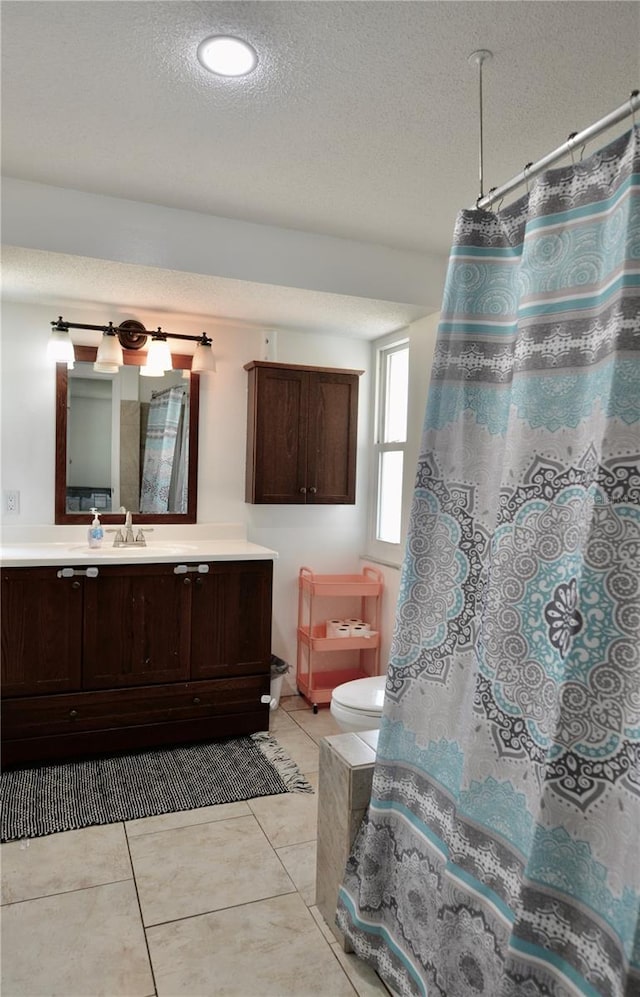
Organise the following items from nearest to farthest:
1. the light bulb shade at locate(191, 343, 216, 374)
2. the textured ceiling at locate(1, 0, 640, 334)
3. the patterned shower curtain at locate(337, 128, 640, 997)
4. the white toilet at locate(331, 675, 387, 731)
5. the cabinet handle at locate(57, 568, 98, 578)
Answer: the patterned shower curtain at locate(337, 128, 640, 997) < the textured ceiling at locate(1, 0, 640, 334) < the white toilet at locate(331, 675, 387, 731) < the cabinet handle at locate(57, 568, 98, 578) < the light bulb shade at locate(191, 343, 216, 374)

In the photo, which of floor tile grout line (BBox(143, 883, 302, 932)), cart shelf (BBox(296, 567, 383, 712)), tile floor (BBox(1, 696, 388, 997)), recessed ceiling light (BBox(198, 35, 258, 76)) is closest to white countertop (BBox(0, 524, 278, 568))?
cart shelf (BBox(296, 567, 383, 712))

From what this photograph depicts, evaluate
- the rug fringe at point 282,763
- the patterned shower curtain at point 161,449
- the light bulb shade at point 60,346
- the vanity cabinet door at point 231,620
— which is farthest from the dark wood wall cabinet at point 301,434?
the rug fringe at point 282,763

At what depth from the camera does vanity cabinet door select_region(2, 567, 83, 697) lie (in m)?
2.81

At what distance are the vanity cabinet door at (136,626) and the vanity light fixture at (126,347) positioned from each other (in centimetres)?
115

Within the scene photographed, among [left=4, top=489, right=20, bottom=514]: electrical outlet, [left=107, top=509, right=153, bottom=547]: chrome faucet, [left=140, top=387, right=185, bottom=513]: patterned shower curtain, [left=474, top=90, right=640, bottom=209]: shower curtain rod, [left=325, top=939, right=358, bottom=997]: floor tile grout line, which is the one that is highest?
[left=474, top=90, right=640, bottom=209]: shower curtain rod

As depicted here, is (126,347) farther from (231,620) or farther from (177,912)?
(177,912)

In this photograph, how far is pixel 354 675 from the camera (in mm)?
4062

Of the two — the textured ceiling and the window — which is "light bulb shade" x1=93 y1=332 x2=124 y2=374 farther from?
the window

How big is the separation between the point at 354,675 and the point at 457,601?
2.73 metres

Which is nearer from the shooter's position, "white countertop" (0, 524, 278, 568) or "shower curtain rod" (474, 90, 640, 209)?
"shower curtain rod" (474, 90, 640, 209)

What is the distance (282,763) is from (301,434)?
178 centimetres

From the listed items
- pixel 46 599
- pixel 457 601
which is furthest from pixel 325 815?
pixel 46 599

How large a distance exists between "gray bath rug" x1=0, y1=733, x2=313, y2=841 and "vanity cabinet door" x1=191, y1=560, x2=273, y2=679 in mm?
399

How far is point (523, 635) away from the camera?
4.18 feet
